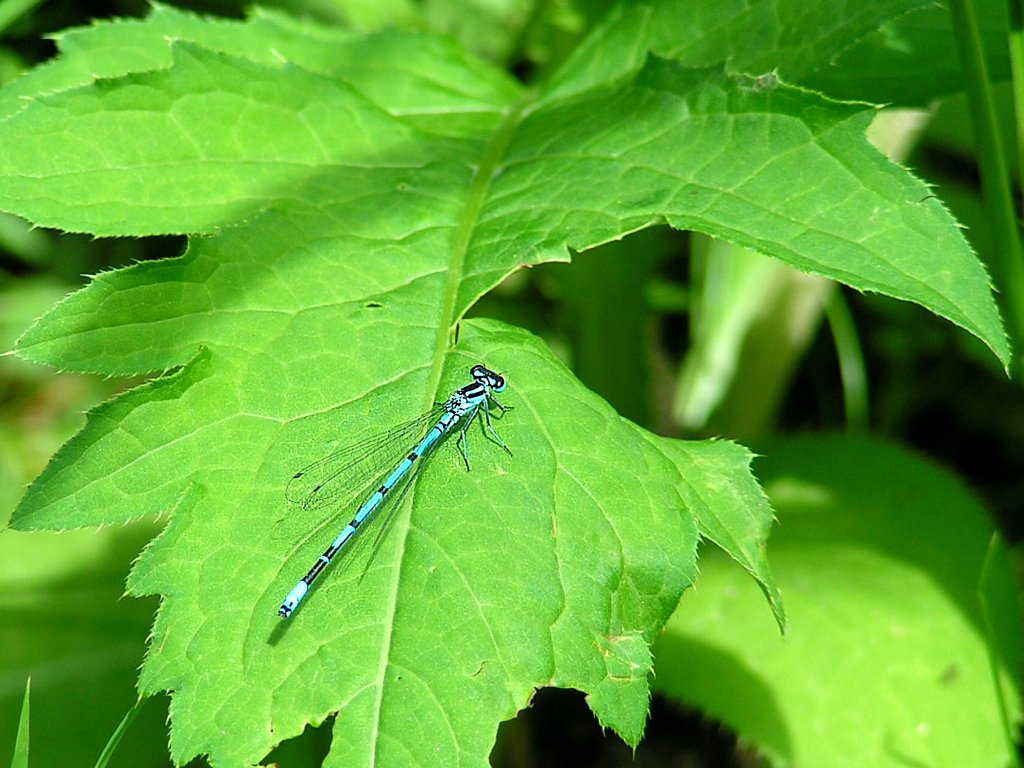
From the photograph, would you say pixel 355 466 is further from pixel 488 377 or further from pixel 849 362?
pixel 849 362

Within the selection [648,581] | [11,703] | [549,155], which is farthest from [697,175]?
[11,703]

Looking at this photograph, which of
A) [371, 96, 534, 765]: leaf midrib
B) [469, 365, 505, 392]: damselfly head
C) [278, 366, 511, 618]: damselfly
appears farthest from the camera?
[469, 365, 505, 392]: damselfly head

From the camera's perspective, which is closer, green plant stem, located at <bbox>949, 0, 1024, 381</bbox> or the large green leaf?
the large green leaf

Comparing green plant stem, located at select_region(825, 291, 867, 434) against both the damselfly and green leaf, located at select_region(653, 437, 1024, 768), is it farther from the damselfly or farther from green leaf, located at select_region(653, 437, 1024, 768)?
the damselfly

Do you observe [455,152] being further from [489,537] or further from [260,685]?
[260,685]

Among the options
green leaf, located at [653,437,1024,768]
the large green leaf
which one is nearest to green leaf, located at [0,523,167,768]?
the large green leaf

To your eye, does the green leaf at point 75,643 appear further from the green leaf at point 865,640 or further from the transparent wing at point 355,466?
the green leaf at point 865,640
